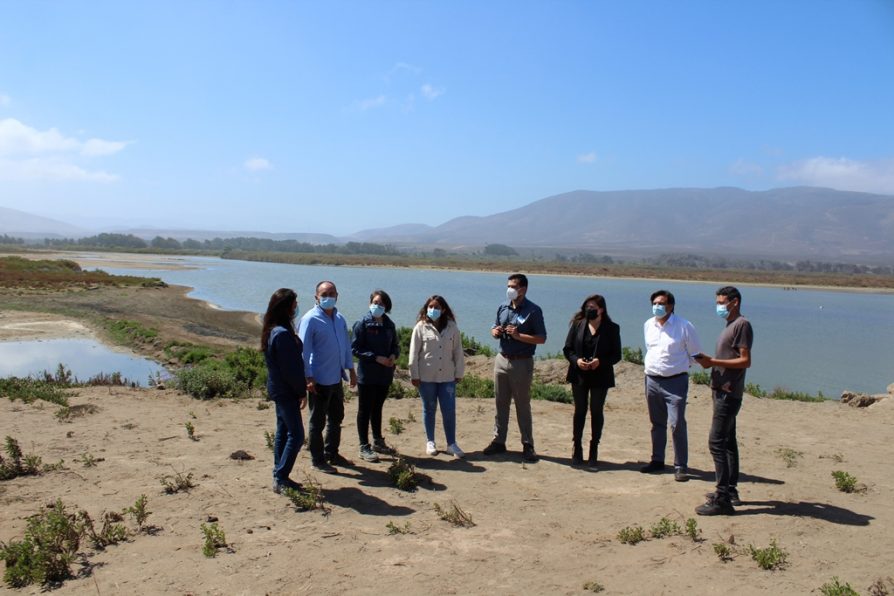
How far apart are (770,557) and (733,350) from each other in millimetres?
1600

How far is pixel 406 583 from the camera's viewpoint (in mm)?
4125

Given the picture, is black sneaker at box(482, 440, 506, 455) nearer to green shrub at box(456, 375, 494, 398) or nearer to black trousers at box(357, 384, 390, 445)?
black trousers at box(357, 384, 390, 445)

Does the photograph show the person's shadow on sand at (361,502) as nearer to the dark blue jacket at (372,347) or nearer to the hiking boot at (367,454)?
the hiking boot at (367,454)

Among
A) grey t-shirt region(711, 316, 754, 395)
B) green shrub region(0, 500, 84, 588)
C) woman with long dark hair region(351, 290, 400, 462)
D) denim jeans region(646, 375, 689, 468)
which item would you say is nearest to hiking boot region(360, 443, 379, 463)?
Answer: woman with long dark hair region(351, 290, 400, 462)

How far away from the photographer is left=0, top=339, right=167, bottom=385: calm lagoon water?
14977 mm

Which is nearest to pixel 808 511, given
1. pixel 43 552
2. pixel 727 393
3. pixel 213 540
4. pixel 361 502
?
pixel 727 393

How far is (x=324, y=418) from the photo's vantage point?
6.16 m

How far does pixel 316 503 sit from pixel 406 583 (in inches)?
56.9

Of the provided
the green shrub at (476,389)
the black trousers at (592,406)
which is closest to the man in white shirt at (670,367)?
the black trousers at (592,406)

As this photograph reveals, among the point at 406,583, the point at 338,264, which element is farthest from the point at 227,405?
the point at 338,264

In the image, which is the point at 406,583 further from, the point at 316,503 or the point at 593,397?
the point at 593,397

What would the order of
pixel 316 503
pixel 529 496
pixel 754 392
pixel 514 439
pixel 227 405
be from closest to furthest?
pixel 316 503
pixel 529 496
pixel 514 439
pixel 227 405
pixel 754 392

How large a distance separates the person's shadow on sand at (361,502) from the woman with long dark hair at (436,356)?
131cm

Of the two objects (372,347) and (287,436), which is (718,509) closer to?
(372,347)
